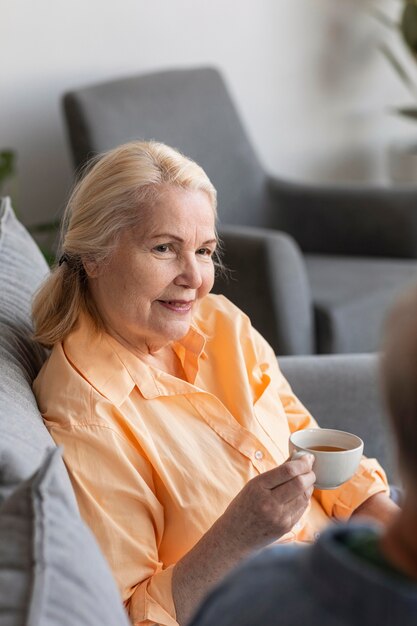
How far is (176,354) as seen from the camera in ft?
5.59

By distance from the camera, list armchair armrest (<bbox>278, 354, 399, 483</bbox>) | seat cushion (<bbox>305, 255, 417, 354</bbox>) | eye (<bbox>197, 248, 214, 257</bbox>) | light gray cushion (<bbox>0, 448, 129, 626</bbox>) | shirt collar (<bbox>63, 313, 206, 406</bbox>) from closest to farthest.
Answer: light gray cushion (<bbox>0, 448, 129, 626</bbox>)
shirt collar (<bbox>63, 313, 206, 406</bbox>)
eye (<bbox>197, 248, 214, 257</bbox>)
armchair armrest (<bbox>278, 354, 399, 483</bbox>)
seat cushion (<bbox>305, 255, 417, 354</bbox>)

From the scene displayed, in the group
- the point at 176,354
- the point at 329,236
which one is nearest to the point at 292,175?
the point at 329,236

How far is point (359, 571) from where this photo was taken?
0.76m

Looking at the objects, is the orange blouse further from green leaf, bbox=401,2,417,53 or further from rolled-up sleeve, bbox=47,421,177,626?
green leaf, bbox=401,2,417,53

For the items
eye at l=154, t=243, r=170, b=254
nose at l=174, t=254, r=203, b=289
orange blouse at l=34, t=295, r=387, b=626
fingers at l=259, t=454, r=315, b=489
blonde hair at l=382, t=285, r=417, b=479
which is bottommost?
orange blouse at l=34, t=295, r=387, b=626

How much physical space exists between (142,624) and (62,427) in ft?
0.93

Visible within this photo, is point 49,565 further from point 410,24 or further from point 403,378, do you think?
point 410,24

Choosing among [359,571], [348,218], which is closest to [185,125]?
[348,218]

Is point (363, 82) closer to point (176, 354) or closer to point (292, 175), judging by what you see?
point (292, 175)

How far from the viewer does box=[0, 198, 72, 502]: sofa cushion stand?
121 centimetres

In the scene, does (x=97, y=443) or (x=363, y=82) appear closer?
(x=97, y=443)

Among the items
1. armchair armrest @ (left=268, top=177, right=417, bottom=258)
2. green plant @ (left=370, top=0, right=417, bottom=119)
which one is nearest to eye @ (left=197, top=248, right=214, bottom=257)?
armchair armrest @ (left=268, top=177, right=417, bottom=258)

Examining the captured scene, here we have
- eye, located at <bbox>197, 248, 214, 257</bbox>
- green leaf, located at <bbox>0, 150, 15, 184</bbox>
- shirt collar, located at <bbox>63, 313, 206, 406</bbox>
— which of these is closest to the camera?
shirt collar, located at <bbox>63, 313, 206, 406</bbox>

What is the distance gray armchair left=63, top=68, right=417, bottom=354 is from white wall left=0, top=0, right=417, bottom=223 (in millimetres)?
236
